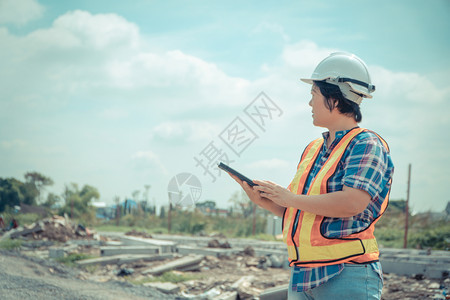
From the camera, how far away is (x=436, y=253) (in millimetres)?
9578

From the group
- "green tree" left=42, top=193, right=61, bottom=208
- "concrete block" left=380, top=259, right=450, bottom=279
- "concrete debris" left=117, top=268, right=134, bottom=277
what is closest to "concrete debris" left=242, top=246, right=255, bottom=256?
"concrete debris" left=117, top=268, right=134, bottom=277

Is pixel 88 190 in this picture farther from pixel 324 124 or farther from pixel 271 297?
pixel 324 124

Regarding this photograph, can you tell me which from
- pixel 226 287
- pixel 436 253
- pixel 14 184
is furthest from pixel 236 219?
pixel 14 184

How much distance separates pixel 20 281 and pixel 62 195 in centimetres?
2479

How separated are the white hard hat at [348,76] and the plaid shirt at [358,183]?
0.21 meters

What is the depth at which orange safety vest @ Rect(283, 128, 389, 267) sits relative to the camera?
177 cm

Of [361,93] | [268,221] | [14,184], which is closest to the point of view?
[361,93]

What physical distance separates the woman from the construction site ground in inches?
168

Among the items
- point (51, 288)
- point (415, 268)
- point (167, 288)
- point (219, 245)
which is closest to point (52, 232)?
point (219, 245)

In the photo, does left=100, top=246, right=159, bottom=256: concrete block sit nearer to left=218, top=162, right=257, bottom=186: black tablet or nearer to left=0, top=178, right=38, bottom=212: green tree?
left=218, top=162, right=257, bottom=186: black tablet

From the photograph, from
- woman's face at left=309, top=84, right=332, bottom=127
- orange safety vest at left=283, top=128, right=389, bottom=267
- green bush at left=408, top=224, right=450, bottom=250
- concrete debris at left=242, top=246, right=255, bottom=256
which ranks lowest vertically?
concrete debris at left=242, top=246, right=255, bottom=256

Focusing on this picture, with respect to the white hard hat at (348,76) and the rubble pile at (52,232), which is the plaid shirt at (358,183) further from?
the rubble pile at (52,232)

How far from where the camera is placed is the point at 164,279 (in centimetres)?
809

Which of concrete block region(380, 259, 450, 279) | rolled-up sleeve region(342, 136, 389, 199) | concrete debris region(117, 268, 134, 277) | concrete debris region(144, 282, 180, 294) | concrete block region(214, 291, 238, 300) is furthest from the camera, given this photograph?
concrete debris region(117, 268, 134, 277)
